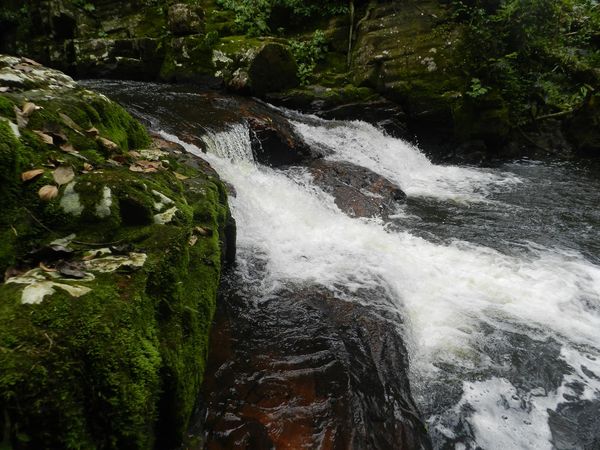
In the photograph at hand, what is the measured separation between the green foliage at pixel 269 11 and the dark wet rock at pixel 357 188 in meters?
6.46

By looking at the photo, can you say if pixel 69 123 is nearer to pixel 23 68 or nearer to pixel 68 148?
pixel 68 148

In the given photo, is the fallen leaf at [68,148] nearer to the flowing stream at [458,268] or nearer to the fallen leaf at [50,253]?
the fallen leaf at [50,253]

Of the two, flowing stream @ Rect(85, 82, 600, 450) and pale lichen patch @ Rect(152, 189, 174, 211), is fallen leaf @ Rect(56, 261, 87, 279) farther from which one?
flowing stream @ Rect(85, 82, 600, 450)

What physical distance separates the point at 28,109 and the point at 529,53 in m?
12.5

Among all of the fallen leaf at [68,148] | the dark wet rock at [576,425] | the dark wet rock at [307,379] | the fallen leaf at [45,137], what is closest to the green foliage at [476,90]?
the dark wet rock at [307,379]

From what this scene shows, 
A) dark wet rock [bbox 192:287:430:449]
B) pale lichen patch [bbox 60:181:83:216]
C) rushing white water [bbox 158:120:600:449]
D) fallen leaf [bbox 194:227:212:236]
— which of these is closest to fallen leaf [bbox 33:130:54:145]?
pale lichen patch [bbox 60:181:83:216]

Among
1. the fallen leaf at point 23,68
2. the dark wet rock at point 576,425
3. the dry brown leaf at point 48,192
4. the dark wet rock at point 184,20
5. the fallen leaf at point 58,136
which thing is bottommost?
the dark wet rock at point 576,425

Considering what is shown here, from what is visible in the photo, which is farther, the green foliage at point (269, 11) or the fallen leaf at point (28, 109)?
the green foliage at point (269, 11)

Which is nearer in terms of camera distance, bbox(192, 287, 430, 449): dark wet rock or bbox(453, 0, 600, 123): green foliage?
bbox(192, 287, 430, 449): dark wet rock

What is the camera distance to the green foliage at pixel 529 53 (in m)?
10.3

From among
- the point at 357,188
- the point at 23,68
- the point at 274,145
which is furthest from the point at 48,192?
the point at 274,145

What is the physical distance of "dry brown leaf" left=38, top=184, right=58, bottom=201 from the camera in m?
2.12

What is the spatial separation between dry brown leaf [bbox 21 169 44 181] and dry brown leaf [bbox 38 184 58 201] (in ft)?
0.25

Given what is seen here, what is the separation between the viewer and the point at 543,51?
1136 cm
